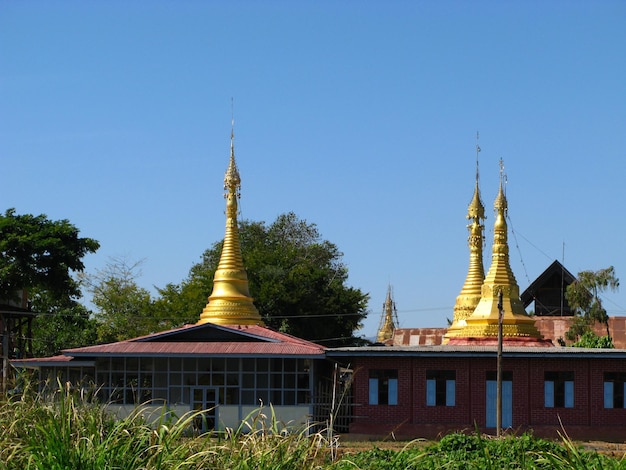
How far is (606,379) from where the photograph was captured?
128ft

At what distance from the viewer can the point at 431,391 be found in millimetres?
39531

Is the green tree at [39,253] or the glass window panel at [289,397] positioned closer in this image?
the glass window panel at [289,397]

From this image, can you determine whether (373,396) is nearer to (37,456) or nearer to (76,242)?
(76,242)

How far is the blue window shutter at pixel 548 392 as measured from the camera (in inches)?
1540

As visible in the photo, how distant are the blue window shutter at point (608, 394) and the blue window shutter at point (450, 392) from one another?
498 cm

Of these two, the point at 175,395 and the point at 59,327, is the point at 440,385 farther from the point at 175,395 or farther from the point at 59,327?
the point at 59,327

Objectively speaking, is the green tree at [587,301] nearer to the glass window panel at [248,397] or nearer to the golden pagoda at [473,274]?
the golden pagoda at [473,274]

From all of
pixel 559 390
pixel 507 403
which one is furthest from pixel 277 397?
pixel 559 390

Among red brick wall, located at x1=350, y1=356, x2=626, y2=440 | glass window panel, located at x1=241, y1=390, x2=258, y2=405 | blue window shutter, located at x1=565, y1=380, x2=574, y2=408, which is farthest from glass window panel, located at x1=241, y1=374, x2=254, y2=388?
blue window shutter, located at x1=565, y1=380, x2=574, y2=408

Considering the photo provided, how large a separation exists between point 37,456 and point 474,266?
4444 centimetres

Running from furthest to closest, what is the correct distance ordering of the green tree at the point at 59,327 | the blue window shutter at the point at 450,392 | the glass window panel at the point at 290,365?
1. the green tree at the point at 59,327
2. the glass window panel at the point at 290,365
3. the blue window shutter at the point at 450,392

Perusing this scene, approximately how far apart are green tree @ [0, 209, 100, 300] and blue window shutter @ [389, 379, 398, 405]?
18.6 metres

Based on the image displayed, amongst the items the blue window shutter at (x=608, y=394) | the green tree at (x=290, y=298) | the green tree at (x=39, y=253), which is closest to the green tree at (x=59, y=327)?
the green tree at (x=290, y=298)

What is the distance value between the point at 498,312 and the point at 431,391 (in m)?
9.24
